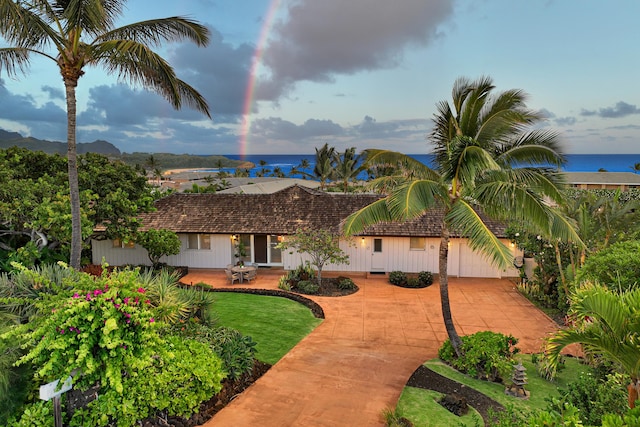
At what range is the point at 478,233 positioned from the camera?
8.41 metres

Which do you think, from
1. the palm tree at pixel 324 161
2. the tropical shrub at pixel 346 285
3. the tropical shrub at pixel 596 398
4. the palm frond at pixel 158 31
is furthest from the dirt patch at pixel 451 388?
the palm tree at pixel 324 161

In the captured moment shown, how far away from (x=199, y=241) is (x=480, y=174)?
50.9 ft

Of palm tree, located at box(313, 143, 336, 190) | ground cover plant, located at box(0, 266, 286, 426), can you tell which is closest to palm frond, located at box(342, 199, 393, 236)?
ground cover plant, located at box(0, 266, 286, 426)

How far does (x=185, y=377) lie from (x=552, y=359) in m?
6.24

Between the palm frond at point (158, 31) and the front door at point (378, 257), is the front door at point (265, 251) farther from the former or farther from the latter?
the palm frond at point (158, 31)

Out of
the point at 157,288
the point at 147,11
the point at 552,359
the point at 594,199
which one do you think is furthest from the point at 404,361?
the point at 147,11

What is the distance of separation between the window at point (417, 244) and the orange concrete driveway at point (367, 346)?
2269mm

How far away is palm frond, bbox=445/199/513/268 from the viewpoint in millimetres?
8047

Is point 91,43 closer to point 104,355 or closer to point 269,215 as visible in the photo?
point 104,355

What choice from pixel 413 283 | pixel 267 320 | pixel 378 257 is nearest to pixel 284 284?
pixel 267 320

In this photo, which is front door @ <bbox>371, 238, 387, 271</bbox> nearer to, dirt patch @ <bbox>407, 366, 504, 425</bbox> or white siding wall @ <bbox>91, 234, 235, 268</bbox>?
white siding wall @ <bbox>91, 234, 235, 268</bbox>

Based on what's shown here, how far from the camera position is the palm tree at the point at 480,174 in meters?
8.55

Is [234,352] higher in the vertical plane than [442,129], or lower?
lower

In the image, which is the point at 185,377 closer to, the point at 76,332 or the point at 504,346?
the point at 76,332
